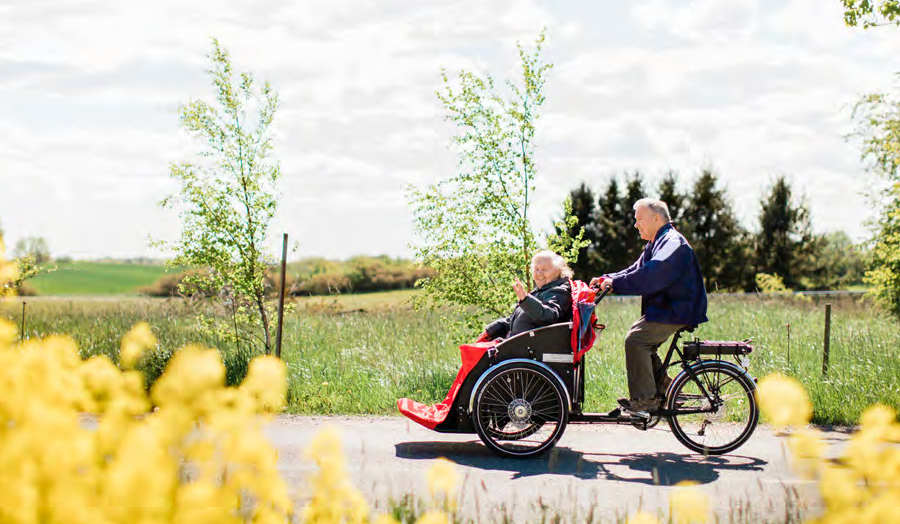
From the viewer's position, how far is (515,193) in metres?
9.27

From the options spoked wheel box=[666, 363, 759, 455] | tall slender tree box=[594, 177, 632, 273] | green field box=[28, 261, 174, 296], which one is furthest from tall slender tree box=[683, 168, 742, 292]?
spoked wheel box=[666, 363, 759, 455]

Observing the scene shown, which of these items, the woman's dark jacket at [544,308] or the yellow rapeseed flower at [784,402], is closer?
the yellow rapeseed flower at [784,402]

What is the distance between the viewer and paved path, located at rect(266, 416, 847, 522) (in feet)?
15.4

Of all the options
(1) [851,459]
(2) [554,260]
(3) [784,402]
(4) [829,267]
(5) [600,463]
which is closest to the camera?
(3) [784,402]

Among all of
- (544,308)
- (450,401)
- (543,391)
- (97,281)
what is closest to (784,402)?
(544,308)

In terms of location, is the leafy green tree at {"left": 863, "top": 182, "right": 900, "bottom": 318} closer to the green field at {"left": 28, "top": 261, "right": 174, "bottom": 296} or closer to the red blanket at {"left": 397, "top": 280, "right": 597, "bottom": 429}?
the red blanket at {"left": 397, "top": 280, "right": 597, "bottom": 429}

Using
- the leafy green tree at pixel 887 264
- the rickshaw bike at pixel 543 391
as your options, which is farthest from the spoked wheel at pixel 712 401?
the leafy green tree at pixel 887 264

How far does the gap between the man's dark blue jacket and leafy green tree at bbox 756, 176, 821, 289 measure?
2892 centimetres

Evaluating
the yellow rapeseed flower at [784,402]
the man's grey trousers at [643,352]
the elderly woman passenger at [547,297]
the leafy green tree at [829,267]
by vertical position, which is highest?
the leafy green tree at [829,267]

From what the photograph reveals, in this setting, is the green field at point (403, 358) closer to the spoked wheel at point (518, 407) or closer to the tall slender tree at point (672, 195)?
the spoked wheel at point (518, 407)

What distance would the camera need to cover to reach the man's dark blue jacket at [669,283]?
591cm

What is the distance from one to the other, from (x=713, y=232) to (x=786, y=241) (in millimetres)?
3015

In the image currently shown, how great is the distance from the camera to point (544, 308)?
5.90 m

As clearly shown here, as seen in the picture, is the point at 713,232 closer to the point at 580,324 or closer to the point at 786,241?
the point at 786,241
